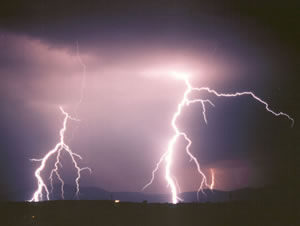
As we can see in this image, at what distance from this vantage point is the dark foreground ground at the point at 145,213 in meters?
22.2

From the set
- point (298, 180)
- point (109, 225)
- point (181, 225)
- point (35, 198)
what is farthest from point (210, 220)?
point (298, 180)

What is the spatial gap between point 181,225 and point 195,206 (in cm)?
289

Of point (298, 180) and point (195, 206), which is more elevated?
point (298, 180)

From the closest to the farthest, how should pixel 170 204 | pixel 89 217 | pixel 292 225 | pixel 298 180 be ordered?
pixel 292 225
pixel 89 217
pixel 170 204
pixel 298 180

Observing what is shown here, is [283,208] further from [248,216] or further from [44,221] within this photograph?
[44,221]

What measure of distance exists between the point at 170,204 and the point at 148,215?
A: 1685 mm

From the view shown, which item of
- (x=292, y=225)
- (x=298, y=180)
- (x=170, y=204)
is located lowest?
(x=292, y=225)

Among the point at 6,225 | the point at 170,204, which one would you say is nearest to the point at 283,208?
the point at 170,204

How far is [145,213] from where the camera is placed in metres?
23.9

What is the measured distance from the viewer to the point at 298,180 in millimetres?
45469

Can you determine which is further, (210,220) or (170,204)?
(170,204)

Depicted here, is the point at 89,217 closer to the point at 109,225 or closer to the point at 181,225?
the point at 109,225

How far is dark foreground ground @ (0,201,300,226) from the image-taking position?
22250 mm

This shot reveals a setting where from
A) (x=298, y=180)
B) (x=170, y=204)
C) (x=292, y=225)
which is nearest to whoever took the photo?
(x=292, y=225)
